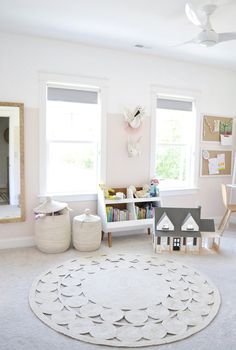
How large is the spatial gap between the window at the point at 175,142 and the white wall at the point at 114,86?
0.22 m

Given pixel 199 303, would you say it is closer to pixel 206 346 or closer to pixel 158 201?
pixel 206 346

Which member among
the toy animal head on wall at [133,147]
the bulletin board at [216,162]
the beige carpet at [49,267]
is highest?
the toy animal head on wall at [133,147]

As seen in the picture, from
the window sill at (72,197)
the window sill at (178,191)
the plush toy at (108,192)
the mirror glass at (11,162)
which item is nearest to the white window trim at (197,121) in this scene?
the window sill at (178,191)

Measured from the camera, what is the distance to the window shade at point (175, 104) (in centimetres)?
446

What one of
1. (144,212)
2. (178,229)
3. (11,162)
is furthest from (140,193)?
(11,162)

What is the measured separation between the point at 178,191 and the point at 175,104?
1.35 metres

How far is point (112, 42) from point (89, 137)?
1252mm

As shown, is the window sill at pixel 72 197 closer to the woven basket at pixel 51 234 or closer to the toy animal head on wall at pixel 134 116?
the woven basket at pixel 51 234

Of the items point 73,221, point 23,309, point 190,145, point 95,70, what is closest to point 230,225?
point 190,145

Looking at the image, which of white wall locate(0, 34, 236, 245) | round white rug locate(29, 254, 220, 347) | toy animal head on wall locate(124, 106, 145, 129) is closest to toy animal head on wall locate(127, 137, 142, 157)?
white wall locate(0, 34, 236, 245)

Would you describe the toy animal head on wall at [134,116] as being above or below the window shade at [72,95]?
below

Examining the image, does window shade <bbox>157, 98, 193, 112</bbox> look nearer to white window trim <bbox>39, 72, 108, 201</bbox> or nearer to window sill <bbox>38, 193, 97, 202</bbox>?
white window trim <bbox>39, 72, 108, 201</bbox>

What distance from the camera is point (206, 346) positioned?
6.28 ft

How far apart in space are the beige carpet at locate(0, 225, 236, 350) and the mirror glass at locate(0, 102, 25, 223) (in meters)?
0.51
